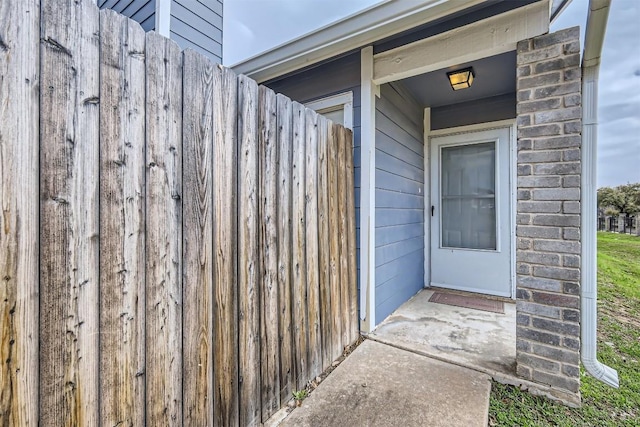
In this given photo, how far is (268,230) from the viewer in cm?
163

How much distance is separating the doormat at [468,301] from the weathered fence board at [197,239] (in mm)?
2801

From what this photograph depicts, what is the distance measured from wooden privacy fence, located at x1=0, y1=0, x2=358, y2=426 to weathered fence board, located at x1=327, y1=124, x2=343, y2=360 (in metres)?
0.44

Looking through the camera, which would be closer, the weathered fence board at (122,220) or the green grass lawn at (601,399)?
the weathered fence board at (122,220)

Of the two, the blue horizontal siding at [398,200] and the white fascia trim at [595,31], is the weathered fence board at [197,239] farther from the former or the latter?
the white fascia trim at [595,31]

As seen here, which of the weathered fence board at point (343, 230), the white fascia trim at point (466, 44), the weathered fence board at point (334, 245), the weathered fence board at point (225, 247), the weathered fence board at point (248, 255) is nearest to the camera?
the weathered fence board at point (225, 247)

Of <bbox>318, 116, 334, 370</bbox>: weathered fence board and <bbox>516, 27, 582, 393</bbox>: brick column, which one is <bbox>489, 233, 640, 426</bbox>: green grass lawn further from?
<bbox>318, 116, 334, 370</bbox>: weathered fence board

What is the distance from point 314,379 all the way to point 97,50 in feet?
6.52

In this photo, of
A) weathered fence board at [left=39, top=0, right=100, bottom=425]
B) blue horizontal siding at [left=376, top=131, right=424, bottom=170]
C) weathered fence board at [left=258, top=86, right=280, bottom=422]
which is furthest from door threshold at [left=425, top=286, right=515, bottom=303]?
weathered fence board at [left=39, top=0, right=100, bottom=425]

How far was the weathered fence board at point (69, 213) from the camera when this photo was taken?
0.84m

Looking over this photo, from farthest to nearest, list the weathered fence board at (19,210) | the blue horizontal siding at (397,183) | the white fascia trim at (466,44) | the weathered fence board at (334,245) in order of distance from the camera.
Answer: the blue horizontal siding at (397,183)
the weathered fence board at (334,245)
the white fascia trim at (466,44)
the weathered fence board at (19,210)

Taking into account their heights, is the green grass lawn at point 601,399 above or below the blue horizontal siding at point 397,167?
below

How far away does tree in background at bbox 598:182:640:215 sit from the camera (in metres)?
13.6

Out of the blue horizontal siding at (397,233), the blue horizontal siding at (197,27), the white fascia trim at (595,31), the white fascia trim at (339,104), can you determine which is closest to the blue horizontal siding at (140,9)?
the blue horizontal siding at (197,27)

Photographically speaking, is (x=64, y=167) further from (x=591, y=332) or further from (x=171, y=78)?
(x=591, y=332)
